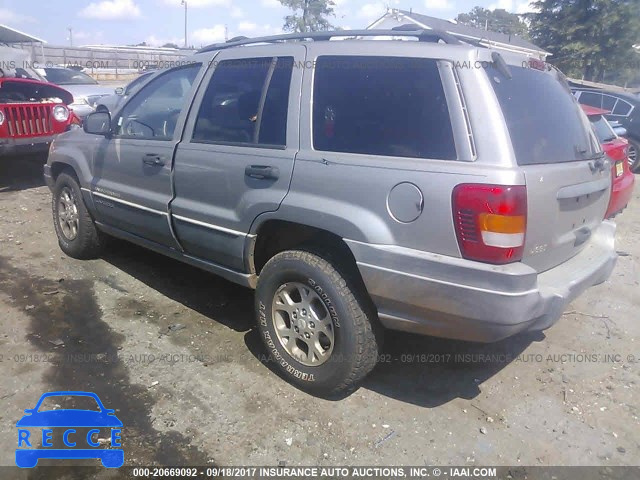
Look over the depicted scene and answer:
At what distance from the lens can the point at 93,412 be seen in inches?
115

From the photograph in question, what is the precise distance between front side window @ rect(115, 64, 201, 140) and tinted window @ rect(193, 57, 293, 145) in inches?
11.5

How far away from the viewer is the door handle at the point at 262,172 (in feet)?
10.2

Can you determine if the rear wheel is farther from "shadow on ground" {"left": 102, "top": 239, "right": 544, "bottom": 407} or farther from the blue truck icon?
the blue truck icon

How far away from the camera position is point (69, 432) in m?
2.78

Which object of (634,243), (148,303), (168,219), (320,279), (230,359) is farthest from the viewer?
(634,243)

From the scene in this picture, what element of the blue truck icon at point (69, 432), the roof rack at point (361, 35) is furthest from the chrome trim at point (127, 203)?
the blue truck icon at point (69, 432)

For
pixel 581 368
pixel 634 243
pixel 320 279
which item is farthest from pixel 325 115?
pixel 634 243

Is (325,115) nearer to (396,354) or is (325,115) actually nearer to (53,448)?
(396,354)

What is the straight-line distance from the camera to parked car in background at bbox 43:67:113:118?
11.1 m

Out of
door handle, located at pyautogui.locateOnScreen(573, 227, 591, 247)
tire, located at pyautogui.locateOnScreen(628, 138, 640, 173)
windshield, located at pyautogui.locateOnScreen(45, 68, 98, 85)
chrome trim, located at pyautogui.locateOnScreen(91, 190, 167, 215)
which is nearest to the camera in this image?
door handle, located at pyautogui.locateOnScreen(573, 227, 591, 247)

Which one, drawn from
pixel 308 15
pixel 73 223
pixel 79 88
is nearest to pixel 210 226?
pixel 73 223

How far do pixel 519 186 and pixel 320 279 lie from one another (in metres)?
1.11

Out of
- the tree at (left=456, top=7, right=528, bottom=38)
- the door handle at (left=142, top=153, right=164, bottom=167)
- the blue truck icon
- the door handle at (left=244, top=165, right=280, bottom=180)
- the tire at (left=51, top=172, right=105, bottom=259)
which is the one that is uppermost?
the tree at (left=456, top=7, right=528, bottom=38)

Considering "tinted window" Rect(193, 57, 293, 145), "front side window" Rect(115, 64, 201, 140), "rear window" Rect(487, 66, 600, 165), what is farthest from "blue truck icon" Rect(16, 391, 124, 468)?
"rear window" Rect(487, 66, 600, 165)
